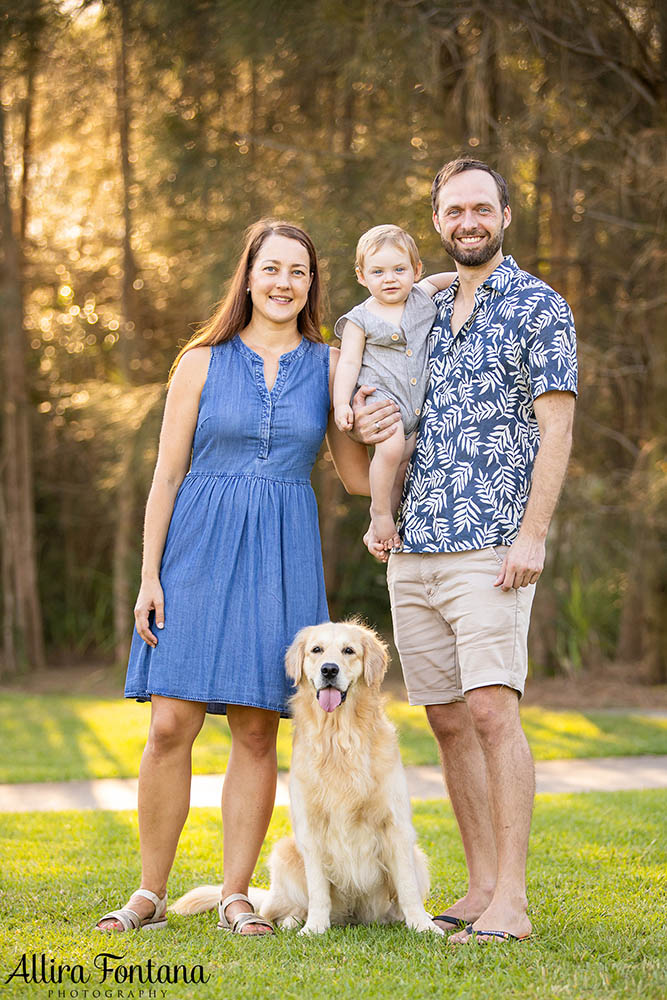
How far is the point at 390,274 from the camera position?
385 cm

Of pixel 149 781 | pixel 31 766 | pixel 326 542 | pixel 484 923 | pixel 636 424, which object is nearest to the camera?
pixel 484 923

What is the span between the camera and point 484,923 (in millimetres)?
3361

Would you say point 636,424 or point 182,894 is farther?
point 636,424

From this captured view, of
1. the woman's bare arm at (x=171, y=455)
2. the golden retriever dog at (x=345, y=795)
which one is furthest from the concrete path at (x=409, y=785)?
the woman's bare arm at (x=171, y=455)

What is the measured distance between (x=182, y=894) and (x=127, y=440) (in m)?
6.80

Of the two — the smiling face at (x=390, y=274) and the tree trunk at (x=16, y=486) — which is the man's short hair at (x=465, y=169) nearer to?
the smiling face at (x=390, y=274)

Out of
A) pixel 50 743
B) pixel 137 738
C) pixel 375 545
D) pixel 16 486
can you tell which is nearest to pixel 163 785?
pixel 375 545

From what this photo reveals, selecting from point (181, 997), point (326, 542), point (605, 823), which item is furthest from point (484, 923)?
point (326, 542)

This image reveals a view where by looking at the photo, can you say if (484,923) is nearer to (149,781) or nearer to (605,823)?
(149,781)

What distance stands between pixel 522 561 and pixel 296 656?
829 millimetres

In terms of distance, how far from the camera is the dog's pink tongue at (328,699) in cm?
362

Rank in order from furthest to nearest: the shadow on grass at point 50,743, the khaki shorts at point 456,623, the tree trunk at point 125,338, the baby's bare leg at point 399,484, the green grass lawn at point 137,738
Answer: the tree trunk at point 125,338
the green grass lawn at point 137,738
the shadow on grass at point 50,743
the baby's bare leg at point 399,484
the khaki shorts at point 456,623

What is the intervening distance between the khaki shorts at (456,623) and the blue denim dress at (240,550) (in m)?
0.38

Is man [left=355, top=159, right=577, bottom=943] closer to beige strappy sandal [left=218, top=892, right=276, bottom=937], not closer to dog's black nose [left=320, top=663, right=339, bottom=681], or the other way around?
dog's black nose [left=320, top=663, right=339, bottom=681]
